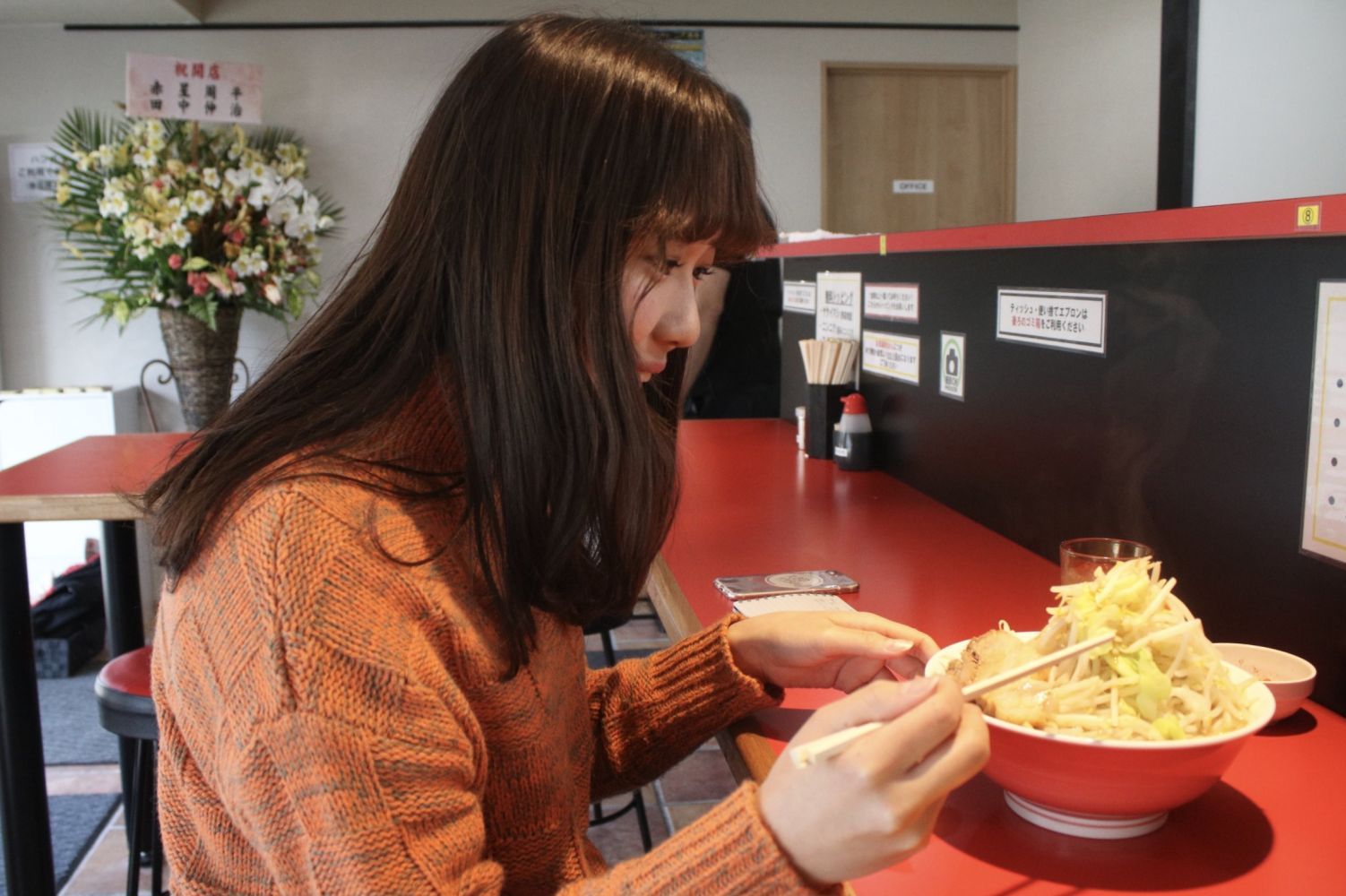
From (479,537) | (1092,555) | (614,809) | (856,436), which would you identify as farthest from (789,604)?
(614,809)

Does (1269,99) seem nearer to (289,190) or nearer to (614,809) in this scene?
(614,809)

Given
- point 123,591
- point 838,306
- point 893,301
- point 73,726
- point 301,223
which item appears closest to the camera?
point 893,301

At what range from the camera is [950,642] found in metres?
1.13

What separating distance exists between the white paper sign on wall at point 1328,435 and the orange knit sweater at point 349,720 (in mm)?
583

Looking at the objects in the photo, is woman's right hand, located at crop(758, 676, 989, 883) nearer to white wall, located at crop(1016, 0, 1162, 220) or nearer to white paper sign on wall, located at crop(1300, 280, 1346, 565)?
white paper sign on wall, located at crop(1300, 280, 1346, 565)

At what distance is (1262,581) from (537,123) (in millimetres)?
775

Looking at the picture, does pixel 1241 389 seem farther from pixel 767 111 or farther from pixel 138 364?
pixel 138 364

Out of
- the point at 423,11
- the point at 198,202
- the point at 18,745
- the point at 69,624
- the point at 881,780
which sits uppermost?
the point at 423,11

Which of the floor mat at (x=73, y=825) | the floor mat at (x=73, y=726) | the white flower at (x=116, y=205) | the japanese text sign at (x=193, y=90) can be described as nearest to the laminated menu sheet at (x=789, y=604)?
the floor mat at (x=73, y=825)

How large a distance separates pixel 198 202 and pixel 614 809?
8.13 ft

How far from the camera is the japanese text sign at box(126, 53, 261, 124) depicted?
4.09m

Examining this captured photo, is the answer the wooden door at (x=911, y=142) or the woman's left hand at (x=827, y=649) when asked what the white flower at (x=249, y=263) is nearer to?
the wooden door at (x=911, y=142)

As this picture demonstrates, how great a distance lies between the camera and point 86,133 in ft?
15.7

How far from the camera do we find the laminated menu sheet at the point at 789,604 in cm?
123
